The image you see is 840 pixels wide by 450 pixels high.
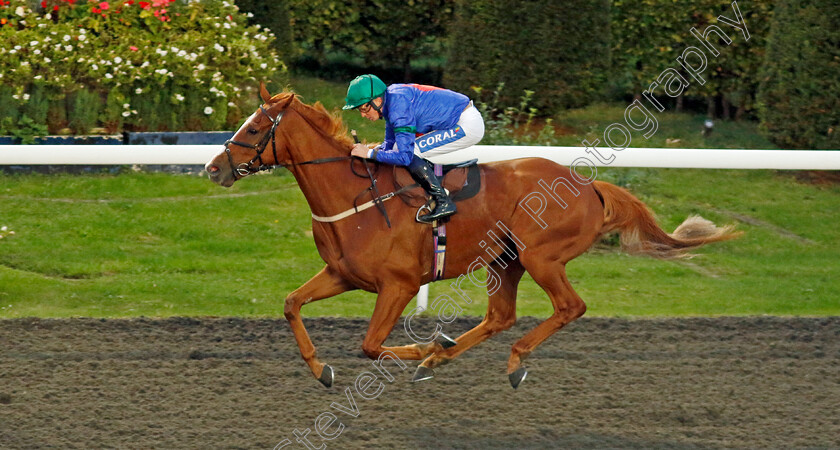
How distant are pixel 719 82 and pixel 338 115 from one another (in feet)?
21.3

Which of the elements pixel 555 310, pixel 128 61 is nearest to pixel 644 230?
pixel 555 310

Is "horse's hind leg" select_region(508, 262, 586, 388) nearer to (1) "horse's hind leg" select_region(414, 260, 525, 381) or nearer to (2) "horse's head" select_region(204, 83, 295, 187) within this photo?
(1) "horse's hind leg" select_region(414, 260, 525, 381)

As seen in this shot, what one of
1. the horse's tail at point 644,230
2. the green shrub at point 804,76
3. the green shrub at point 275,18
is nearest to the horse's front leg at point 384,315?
the horse's tail at point 644,230

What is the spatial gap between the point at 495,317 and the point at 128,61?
4529 mm

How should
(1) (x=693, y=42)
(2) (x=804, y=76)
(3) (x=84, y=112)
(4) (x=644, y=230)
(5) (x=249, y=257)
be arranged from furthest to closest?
(1) (x=693, y=42) < (2) (x=804, y=76) < (3) (x=84, y=112) < (5) (x=249, y=257) < (4) (x=644, y=230)

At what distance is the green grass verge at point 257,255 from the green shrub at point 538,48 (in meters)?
1.07

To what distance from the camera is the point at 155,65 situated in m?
8.06

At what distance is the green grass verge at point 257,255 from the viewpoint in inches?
247

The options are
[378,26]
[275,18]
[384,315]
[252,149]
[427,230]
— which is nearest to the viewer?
[252,149]

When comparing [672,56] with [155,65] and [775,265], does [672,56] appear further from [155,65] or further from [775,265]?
[155,65]

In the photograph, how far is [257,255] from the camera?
694 centimetres

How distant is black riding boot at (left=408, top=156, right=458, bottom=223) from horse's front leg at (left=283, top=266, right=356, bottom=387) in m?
0.47

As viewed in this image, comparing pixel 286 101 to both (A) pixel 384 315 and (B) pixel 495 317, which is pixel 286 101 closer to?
(A) pixel 384 315

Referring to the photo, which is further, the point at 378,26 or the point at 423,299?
the point at 378,26
